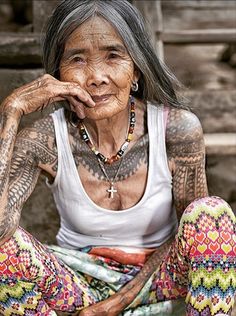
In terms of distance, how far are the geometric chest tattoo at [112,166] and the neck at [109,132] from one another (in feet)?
0.15

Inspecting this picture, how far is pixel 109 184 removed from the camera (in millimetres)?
2559

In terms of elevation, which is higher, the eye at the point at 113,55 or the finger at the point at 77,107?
the eye at the point at 113,55

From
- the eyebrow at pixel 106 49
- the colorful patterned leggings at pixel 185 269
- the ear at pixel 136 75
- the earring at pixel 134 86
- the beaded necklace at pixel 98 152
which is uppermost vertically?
the eyebrow at pixel 106 49

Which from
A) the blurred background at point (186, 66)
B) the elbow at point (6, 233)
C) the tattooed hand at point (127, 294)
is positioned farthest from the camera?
the blurred background at point (186, 66)

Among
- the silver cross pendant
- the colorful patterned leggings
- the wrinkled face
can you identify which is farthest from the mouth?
the colorful patterned leggings

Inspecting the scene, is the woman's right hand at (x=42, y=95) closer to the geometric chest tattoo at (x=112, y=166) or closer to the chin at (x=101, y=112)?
the chin at (x=101, y=112)

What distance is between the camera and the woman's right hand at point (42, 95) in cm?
230

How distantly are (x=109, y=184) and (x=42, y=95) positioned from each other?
46 centimetres

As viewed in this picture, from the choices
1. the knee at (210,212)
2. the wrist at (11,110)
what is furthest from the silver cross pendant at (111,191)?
the wrist at (11,110)

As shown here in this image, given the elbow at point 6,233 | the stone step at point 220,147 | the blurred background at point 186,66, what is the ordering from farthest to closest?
the stone step at point 220,147 < the blurred background at point 186,66 < the elbow at point 6,233

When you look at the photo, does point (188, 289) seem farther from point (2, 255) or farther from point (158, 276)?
point (2, 255)

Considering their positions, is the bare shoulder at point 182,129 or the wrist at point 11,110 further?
the bare shoulder at point 182,129

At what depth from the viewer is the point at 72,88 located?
91.0 inches

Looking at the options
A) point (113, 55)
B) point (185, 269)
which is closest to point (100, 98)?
point (113, 55)
